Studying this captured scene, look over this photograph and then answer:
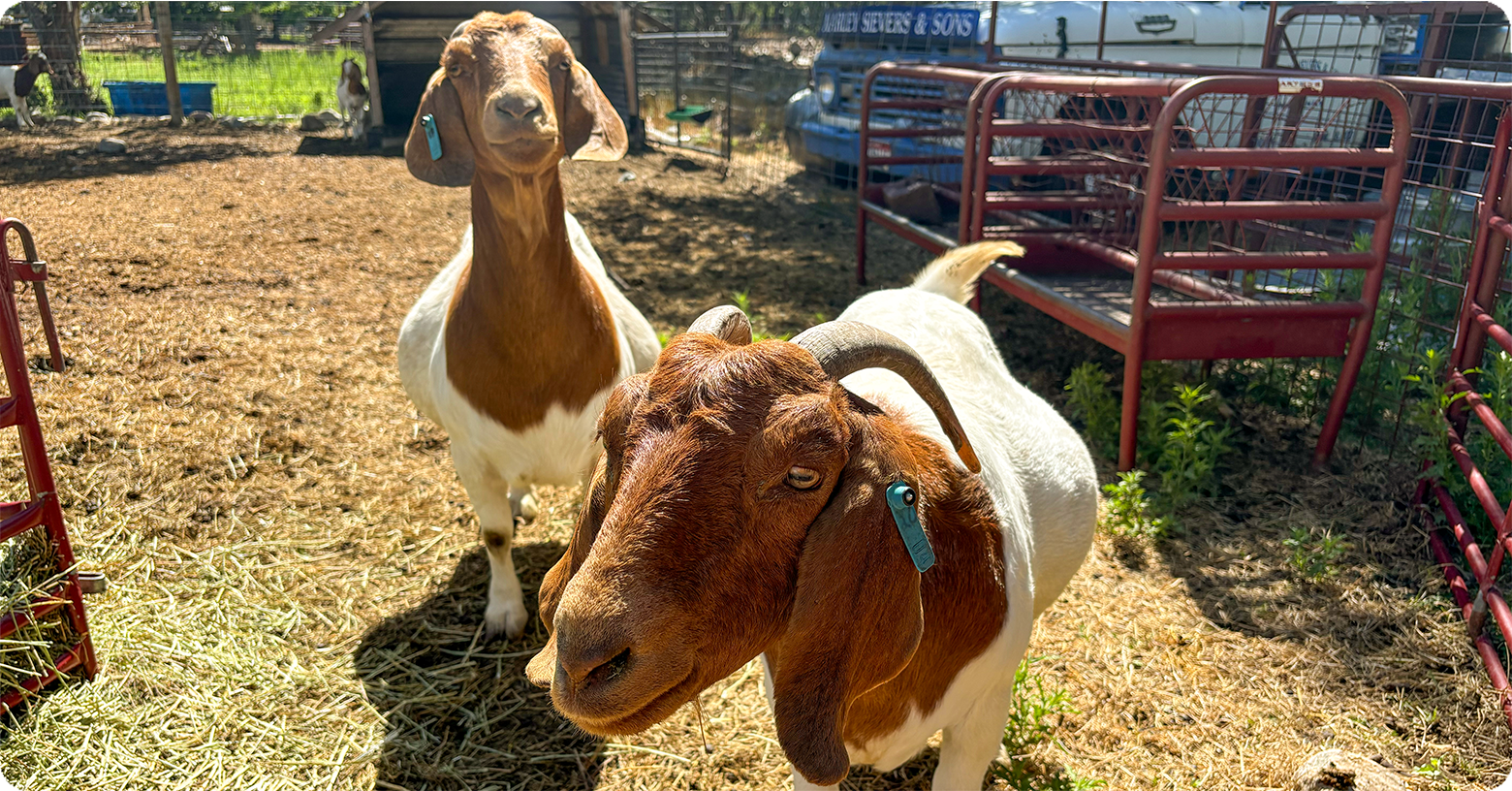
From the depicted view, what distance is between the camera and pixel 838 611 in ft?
5.37

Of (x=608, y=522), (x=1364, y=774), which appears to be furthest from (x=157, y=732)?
(x=1364, y=774)

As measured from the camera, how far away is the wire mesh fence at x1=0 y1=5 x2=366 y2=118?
15.2 m

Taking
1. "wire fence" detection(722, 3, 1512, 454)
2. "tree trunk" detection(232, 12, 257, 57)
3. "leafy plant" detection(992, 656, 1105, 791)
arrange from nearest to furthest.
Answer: "leafy plant" detection(992, 656, 1105, 791)
"wire fence" detection(722, 3, 1512, 454)
"tree trunk" detection(232, 12, 257, 57)

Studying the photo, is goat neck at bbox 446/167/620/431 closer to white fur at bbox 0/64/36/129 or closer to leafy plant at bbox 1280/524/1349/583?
leafy plant at bbox 1280/524/1349/583

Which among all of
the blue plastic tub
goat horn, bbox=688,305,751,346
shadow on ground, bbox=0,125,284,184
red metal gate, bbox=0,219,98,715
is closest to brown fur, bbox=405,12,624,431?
red metal gate, bbox=0,219,98,715

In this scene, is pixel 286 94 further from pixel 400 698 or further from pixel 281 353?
pixel 400 698

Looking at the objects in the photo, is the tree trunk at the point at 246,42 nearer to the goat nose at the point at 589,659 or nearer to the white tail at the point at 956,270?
the white tail at the point at 956,270

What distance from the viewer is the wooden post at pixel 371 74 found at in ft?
44.1

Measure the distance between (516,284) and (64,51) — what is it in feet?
54.5

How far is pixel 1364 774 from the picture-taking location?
267 cm

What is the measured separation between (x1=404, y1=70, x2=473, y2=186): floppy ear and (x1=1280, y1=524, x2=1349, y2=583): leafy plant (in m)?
3.71

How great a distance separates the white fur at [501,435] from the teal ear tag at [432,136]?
69cm

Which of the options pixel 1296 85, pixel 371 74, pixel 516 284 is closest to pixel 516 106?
pixel 516 284

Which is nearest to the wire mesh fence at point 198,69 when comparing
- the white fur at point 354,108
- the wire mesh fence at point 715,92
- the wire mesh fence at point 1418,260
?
the white fur at point 354,108
